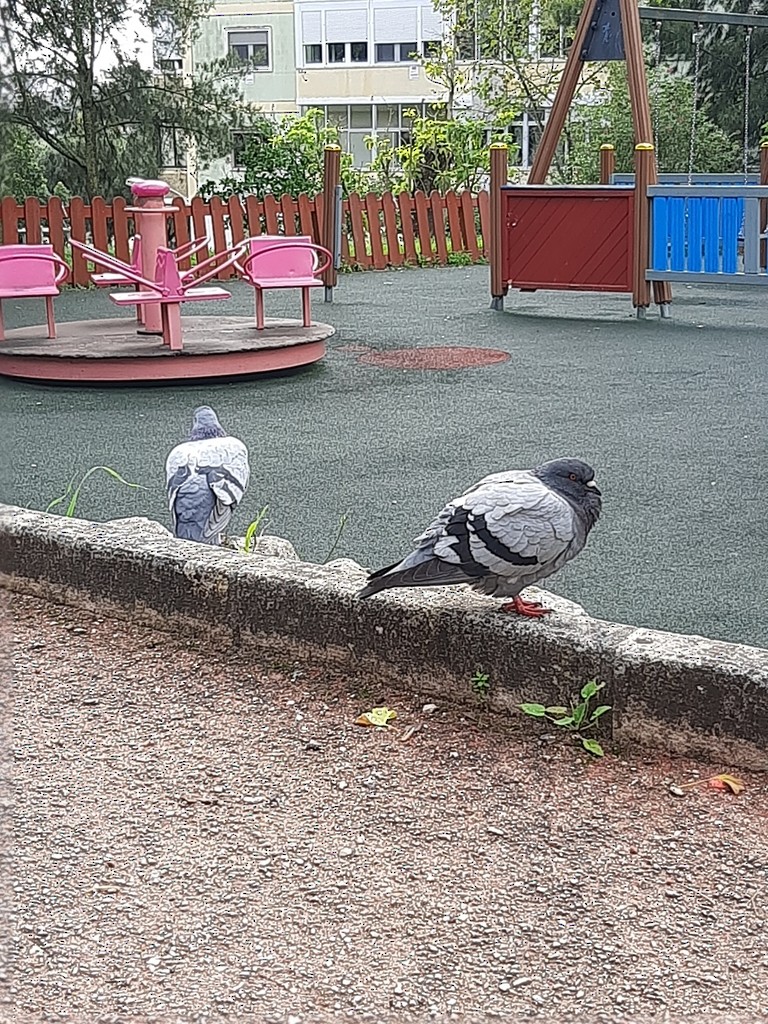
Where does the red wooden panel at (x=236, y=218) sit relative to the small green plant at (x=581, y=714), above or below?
above

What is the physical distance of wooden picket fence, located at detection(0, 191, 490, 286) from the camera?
1537 centimetres

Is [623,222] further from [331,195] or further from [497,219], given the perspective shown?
[331,195]

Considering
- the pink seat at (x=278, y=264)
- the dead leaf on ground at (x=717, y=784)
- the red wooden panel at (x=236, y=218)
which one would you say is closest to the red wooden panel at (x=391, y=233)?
the red wooden panel at (x=236, y=218)

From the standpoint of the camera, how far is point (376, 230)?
1714 centimetres

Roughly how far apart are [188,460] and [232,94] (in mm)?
18928

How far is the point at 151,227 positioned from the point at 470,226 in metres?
10.1

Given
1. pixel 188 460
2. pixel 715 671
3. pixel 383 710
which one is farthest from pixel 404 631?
pixel 188 460

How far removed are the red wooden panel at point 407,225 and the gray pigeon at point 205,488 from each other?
14.2 meters

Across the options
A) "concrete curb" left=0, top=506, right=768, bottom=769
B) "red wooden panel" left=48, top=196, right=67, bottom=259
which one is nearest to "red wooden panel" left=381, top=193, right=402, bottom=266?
"red wooden panel" left=48, top=196, right=67, bottom=259

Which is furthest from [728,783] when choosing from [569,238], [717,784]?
[569,238]

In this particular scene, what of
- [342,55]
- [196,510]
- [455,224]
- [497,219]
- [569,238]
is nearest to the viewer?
[196,510]

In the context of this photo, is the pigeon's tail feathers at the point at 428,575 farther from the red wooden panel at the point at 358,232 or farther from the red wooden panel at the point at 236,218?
the red wooden panel at the point at 358,232

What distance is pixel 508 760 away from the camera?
8.75 feet

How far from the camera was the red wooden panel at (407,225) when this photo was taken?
17453mm
